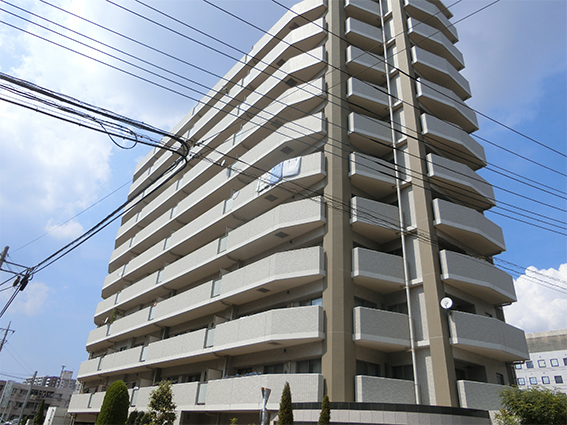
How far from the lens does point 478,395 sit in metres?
18.6

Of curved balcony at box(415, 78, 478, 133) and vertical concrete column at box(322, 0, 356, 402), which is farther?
curved balcony at box(415, 78, 478, 133)

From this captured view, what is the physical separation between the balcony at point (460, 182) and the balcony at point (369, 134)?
3.09 meters

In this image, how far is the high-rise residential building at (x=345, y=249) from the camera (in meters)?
19.5

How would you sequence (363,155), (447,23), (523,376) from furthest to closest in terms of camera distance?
(523,376) → (447,23) → (363,155)

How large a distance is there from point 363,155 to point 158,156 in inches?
1295

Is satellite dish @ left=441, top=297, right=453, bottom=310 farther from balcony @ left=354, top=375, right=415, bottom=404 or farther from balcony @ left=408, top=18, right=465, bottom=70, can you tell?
balcony @ left=408, top=18, right=465, bottom=70

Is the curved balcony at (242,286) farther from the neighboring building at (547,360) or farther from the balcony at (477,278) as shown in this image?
the neighboring building at (547,360)

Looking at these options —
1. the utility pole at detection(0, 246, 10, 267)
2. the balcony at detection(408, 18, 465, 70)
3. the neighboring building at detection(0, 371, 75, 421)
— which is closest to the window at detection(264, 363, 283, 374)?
the utility pole at detection(0, 246, 10, 267)

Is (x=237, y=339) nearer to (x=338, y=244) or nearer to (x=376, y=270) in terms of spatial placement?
(x=338, y=244)

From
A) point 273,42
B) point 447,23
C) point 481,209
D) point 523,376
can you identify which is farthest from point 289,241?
point 523,376

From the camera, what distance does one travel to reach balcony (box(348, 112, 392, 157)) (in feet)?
81.6

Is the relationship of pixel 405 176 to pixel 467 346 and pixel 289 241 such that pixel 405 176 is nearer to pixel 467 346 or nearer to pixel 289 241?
pixel 289 241

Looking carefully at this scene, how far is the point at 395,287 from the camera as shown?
2180 cm

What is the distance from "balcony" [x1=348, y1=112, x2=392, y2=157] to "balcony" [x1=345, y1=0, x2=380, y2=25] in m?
9.91
